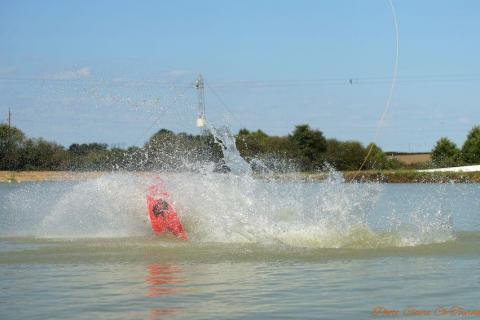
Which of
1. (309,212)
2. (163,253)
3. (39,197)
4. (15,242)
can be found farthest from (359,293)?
(39,197)

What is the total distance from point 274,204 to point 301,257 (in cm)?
451

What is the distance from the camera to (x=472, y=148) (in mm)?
94250

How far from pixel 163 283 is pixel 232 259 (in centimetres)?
262

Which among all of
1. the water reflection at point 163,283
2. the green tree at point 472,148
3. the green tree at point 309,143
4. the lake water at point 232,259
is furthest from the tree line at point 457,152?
the water reflection at point 163,283

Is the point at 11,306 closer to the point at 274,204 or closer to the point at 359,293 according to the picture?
the point at 359,293

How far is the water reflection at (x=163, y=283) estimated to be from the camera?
35.9 ft

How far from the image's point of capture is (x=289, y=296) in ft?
38.9

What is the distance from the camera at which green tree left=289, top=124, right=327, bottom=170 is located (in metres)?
88.6

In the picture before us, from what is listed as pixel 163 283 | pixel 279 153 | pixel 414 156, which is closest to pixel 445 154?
pixel 414 156

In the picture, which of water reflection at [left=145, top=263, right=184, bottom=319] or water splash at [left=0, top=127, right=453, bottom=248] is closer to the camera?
water reflection at [left=145, top=263, right=184, bottom=319]

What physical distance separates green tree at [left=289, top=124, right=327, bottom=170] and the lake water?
62.0m

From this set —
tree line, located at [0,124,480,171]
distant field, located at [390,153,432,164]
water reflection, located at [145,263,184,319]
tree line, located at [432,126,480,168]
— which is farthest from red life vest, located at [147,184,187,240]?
distant field, located at [390,153,432,164]

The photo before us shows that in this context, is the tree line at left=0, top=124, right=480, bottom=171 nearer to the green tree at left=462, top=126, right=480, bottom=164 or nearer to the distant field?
the green tree at left=462, top=126, right=480, bottom=164

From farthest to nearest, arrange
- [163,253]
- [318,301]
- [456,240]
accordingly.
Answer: [456,240]
[163,253]
[318,301]
